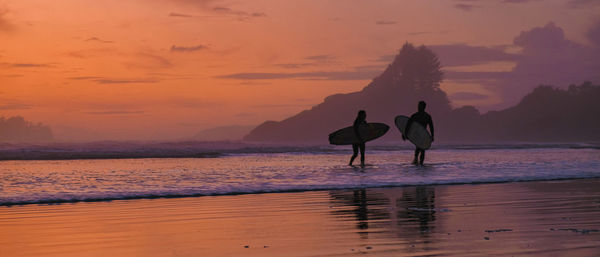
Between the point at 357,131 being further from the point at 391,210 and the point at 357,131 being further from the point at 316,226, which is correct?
the point at 316,226

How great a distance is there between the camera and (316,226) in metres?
8.74

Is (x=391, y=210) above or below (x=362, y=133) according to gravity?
below

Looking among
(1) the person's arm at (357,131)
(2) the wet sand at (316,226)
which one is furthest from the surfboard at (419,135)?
(2) the wet sand at (316,226)

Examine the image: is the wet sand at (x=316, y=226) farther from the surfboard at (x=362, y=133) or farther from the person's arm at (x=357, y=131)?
the surfboard at (x=362, y=133)

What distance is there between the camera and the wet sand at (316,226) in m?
6.99

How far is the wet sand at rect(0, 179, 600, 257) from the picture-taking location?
6.99 meters

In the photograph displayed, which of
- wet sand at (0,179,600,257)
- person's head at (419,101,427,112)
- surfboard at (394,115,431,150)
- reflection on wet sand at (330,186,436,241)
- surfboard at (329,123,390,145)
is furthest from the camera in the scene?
surfboard at (329,123,390,145)

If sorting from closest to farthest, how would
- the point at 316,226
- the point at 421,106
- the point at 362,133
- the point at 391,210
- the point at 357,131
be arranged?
1. the point at 316,226
2. the point at 391,210
3. the point at 421,106
4. the point at 357,131
5. the point at 362,133

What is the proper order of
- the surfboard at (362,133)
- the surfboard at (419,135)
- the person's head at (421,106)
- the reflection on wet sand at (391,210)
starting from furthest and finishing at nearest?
the surfboard at (362,133) → the surfboard at (419,135) → the person's head at (421,106) → the reflection on wet sand at (391,210)

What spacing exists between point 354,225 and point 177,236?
2.35 metres

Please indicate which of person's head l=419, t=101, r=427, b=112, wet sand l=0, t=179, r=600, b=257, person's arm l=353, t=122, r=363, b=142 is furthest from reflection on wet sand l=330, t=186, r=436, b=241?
person's arm l=353, t=122, r=363, b=142

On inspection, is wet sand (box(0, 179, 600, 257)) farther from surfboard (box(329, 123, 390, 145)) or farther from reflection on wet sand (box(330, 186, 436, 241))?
surfboard (box(329, 123, 390, 145))

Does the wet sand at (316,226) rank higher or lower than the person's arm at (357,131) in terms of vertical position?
lower

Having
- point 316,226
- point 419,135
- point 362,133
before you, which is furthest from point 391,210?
point 362,133
